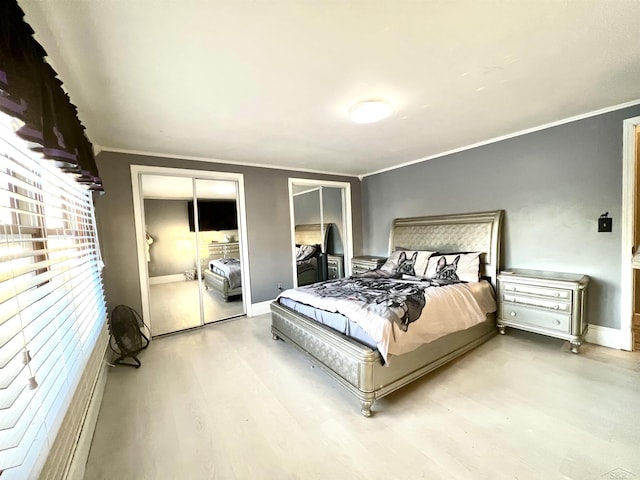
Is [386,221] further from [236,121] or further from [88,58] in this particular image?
[88,58]

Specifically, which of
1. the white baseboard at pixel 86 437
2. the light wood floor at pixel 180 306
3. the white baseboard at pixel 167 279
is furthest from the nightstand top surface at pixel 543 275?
the white baseboard at pixel 167 279

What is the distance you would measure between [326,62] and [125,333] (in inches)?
131

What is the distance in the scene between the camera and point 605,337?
2.72 meters

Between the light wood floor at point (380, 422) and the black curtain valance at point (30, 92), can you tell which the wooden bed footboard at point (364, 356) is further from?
the black curtain valance at point (30, 92)

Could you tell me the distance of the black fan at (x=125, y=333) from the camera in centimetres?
279

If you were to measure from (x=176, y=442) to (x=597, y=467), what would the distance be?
2.45 meters

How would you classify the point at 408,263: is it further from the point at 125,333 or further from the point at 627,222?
the point at 125,333

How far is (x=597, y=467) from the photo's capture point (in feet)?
4.65

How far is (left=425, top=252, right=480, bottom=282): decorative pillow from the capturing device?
10.3 feet

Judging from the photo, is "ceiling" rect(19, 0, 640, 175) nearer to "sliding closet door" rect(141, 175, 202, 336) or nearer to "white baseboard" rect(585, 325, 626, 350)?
"sliding closet door" rect(141, 175, 202, 336)

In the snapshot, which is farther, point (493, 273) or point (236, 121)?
point (493, 273)

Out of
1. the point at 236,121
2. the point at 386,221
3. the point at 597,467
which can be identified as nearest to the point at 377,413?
the point at 597,467

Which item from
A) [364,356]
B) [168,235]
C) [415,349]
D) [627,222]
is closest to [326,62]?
[364,356]

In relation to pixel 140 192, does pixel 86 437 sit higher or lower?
lower
